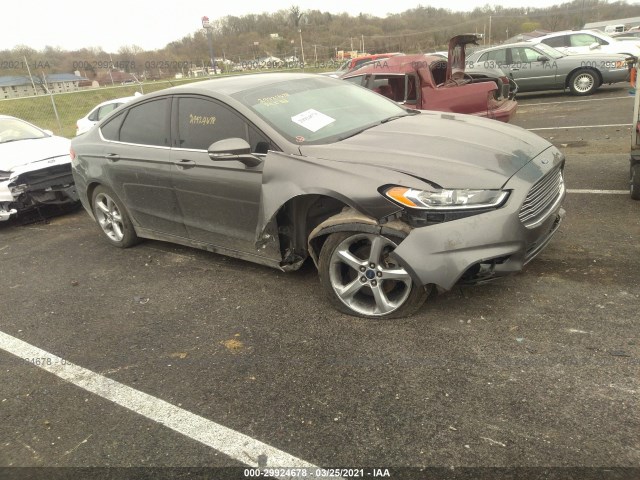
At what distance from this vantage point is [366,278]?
10.6 feet

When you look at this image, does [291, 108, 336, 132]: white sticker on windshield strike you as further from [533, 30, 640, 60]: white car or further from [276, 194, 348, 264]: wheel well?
[533, 30, 640, 60]: white car

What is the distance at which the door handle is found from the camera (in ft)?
13.2

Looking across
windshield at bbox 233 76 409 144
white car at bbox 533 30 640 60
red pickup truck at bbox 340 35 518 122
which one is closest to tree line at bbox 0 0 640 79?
white car at bbox 533 30 640 60

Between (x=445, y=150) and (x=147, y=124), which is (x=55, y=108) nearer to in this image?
(x=147, y=124)

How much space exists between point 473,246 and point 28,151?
662 cm

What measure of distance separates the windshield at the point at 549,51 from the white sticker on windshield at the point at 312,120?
11995mm

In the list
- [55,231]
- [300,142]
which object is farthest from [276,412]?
[55,231]

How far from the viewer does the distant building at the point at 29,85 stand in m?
32.2

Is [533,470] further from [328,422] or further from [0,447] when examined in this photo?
[0,447]

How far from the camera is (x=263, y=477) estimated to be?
216 cm

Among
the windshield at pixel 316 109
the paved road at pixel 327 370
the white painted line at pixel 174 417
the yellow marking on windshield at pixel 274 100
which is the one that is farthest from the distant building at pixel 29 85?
the white painted line at pixel 174 417

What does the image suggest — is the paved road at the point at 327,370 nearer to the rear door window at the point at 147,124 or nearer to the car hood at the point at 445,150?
the car hood at the point at 445,150

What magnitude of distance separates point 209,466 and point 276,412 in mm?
438

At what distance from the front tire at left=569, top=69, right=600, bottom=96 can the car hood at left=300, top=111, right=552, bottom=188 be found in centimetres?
1124
